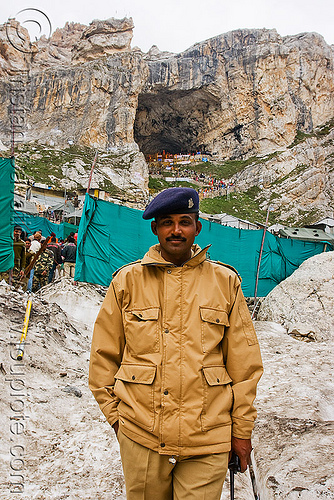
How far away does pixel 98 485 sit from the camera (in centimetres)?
211

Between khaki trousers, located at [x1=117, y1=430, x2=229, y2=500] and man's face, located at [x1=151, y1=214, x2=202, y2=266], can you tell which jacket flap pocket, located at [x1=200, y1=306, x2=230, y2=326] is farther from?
khaki trousers, located at [x1=117, y1=430, x2=229, y2=500]

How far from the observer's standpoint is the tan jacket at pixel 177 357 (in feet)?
4.00

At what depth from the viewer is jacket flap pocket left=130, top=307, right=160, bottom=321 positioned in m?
1.31

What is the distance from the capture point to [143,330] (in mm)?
1309

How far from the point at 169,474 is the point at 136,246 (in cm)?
567

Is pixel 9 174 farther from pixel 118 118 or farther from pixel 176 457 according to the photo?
pixel 118 118

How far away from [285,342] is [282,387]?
81.3 inches

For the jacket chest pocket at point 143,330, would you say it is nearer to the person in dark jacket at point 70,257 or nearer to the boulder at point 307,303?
the boulder at point 307,303

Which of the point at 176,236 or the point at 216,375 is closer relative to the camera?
the point at 216,375

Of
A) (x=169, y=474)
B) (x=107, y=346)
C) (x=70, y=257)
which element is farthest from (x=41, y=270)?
(x=169, y=474)

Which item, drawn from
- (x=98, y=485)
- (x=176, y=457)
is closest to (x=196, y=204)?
(x=176, y=457)

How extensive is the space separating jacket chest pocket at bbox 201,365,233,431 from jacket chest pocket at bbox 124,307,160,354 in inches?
8.9

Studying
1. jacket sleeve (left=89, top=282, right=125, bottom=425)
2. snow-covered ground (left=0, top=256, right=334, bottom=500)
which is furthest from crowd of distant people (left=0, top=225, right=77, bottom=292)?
jacket sleeve (left=89, top=282, right=125, bottom=425)

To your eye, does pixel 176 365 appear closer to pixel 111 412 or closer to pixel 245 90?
pixel 111 412
